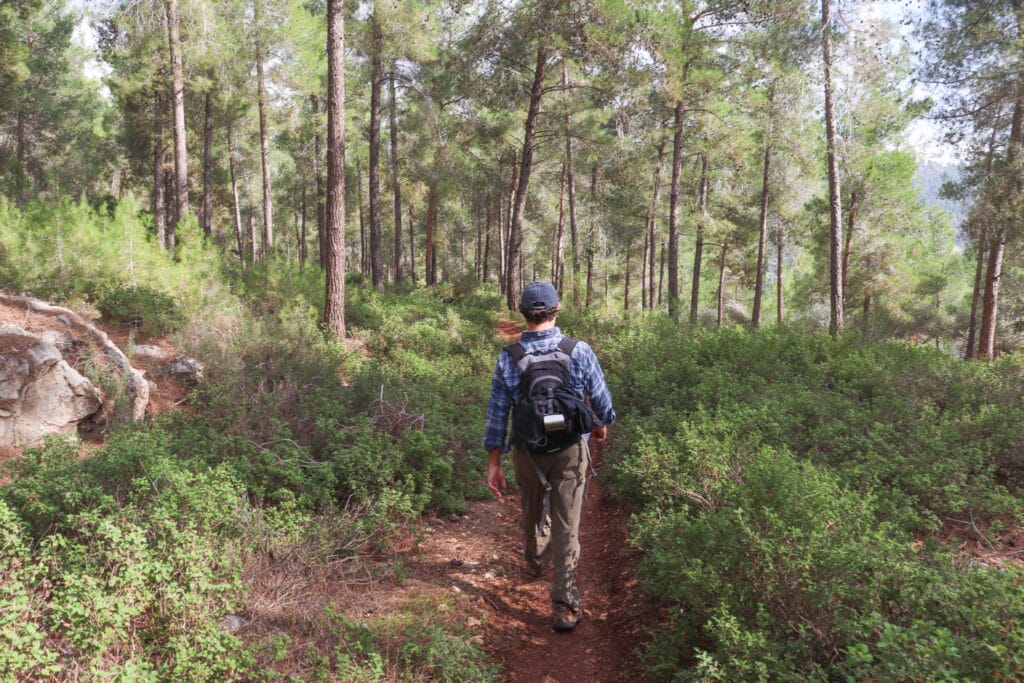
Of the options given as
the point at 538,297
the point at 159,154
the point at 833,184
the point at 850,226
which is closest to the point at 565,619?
the point at 538,297

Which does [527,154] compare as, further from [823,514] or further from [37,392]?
[823,514]

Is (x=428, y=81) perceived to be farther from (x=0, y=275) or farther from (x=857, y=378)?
(x=857, y=378)

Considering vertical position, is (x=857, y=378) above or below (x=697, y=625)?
above

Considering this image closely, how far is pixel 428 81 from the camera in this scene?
51.8ft

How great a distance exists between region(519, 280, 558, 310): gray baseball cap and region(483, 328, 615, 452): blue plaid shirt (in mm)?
201

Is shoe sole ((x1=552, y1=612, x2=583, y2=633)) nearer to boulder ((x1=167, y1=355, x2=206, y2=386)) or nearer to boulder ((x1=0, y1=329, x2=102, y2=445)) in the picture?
boulder ((x1=0, y1=329, x2=102, y2=445))

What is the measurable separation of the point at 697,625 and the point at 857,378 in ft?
21.3

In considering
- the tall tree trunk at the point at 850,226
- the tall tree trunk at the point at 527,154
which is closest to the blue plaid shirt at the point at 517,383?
the tall tree trunk at the point at 527,154

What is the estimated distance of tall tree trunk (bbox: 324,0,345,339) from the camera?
416 inches

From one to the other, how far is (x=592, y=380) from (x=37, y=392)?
6.23 metres

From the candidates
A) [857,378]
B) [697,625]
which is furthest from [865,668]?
[857,378]

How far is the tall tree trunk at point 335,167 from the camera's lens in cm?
1058

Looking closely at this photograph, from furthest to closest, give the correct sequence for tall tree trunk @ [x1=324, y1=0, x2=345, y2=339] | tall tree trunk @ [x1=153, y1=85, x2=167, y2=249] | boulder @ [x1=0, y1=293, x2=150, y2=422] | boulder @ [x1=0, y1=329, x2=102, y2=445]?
tall tree trunk @ [x1=153, y1=85, x2=167, y2=249] < tall tree trunk @ [x1=324, y1=0, x2=345, y2=339] < boulder @ [x1=0, y1=293, x2=150, y2=422] < boulder @ [x1=0, y1=329, x2=102, y2=445]

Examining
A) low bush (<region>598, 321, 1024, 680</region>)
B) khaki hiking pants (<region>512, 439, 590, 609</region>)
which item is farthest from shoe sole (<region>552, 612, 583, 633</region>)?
low bush (<region>598, 321, 1024, 680</region>)
